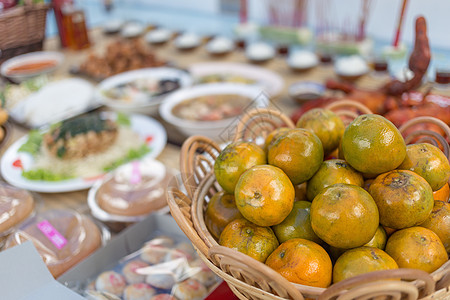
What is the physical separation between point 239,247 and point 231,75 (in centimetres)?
180

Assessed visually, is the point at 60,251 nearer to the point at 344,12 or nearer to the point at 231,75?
the point at 231,75

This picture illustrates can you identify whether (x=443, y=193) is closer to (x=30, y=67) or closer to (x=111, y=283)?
(x=111, y=283)

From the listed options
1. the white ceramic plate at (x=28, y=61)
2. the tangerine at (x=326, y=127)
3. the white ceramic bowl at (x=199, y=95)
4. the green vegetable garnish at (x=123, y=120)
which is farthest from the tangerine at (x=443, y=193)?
the white ceramic plate at (x=28, y=61)

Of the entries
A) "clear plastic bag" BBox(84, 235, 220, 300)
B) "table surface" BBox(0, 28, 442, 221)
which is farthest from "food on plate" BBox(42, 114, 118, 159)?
"clear plastic bag" BBox(84, 235, 220, 300)

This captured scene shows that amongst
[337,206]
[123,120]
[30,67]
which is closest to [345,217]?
[337,206]

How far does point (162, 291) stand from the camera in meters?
0.96

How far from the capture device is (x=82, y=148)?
5.44 ft

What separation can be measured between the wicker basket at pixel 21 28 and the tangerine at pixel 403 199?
1871 millimetres

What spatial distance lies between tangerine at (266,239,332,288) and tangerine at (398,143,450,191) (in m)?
0.25

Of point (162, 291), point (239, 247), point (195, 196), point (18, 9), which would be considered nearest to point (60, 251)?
point (162, 291)

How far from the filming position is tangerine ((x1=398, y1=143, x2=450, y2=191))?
0.74 metres

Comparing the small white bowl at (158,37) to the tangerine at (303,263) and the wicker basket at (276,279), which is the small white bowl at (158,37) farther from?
the tangerine at (303,263)

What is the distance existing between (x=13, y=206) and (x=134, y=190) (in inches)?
15.0

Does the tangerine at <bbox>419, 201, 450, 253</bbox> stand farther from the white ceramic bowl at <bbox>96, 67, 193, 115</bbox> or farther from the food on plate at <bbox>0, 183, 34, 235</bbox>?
the white ceramic bowl at <bbox>96, 67, 193, 115</bbox>
